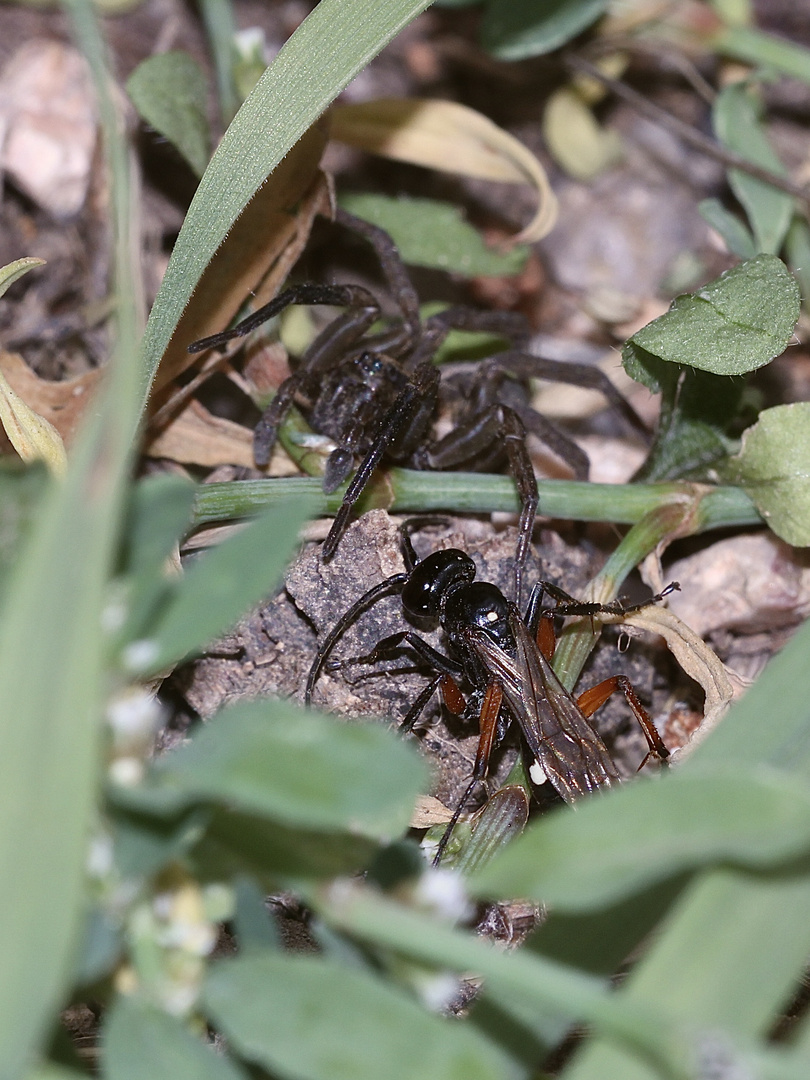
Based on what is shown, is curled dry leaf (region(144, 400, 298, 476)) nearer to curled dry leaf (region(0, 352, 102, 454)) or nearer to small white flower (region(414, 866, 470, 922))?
curled dry leaf (region(0, 352, 102, 454))

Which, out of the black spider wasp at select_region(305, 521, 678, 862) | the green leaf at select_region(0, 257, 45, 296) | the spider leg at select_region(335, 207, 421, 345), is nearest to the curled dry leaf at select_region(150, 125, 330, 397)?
the spider leg at select_region(335, 207, 421, 345)

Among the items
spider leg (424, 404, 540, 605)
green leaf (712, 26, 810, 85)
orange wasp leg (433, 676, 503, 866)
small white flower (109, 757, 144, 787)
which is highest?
small white flower (109, 757, 144, 787)

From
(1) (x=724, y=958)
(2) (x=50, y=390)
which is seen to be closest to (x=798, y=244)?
(2) (x=50, y=390)

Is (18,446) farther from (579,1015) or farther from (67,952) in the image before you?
(579,1015)

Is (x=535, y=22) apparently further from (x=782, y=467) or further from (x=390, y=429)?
(x=782, y=467)

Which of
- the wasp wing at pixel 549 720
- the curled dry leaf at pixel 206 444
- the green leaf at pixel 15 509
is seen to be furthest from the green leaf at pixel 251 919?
the curled dry leaf at pixel 206 444

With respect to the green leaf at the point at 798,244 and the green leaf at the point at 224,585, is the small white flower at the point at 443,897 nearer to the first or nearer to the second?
the green leaf at the point at 224,585

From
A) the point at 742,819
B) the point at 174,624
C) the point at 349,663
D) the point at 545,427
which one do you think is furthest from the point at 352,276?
the point at 742,819
